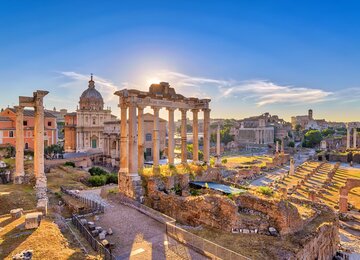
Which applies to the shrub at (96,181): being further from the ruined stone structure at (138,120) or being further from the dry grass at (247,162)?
the dry grass at (247,162)

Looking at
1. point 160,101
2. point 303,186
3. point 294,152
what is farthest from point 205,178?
point 294,152

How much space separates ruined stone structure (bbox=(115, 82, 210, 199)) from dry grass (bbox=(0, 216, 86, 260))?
6.07m

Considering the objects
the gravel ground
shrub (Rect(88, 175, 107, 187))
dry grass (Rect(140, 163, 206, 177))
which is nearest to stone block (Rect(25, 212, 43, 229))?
the gravel ground

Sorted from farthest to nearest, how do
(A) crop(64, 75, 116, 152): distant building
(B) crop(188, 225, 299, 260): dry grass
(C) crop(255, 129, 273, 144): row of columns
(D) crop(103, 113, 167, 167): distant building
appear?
(C) crop(255, 129, 273, 144): row of columns, (A) crop(64, 75, 116, 152): distant building, (D) crop(103, 113, 167, 167): distant building, (B) crop(188, 225, 299, 260): dry grass

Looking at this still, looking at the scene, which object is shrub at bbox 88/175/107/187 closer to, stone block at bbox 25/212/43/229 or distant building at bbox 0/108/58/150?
stone block at bbox 25/212/43/229

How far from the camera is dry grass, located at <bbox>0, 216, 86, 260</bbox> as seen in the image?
8438mm

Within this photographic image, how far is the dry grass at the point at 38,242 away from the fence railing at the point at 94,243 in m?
0.90

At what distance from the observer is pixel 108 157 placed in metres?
47.7

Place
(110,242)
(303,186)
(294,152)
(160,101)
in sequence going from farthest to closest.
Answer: (294,152)
(303,186)
(160,101)
(110,242)

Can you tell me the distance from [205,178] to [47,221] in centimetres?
1167

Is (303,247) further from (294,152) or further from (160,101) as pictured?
(294,152)

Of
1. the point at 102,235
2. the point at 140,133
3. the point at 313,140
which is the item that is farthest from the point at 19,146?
the point at 313,140

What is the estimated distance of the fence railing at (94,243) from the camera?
9148 millimetres

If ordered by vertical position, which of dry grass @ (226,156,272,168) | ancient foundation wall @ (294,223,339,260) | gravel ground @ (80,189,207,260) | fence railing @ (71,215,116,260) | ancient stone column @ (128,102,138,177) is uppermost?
ancient stone column @ (128,102,138,177)
